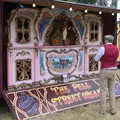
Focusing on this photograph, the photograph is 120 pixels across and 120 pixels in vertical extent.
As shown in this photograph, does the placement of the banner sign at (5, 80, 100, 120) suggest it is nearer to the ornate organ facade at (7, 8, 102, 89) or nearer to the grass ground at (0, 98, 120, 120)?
the grass ground at (0, 98, 120, 120)

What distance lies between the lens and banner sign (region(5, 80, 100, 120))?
26.1 ft

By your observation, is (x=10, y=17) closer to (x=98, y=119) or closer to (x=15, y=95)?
(x=15, y=95)

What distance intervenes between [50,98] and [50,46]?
1.55 m

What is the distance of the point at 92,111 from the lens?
8.57 meters

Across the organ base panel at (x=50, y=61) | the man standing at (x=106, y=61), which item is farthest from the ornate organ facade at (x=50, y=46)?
the man standing at (x=106, y=61)

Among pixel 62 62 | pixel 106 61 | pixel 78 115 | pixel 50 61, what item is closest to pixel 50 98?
pixel 78 115

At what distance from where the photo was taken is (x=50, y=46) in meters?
9.52

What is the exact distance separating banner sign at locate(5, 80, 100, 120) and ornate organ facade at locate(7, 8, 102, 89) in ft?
1.23

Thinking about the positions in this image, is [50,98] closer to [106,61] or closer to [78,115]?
[78,115]

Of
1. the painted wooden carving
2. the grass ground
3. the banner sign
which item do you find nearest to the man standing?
the grass ground

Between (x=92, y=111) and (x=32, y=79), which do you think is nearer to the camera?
(x=92, y=111)

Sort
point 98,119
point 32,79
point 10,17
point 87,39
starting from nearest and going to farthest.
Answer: point 98,119 → point 10,17 → point 32,79 → point 87,39

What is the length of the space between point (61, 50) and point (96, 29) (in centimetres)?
161

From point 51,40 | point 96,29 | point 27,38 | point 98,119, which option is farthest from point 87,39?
point 98,119
